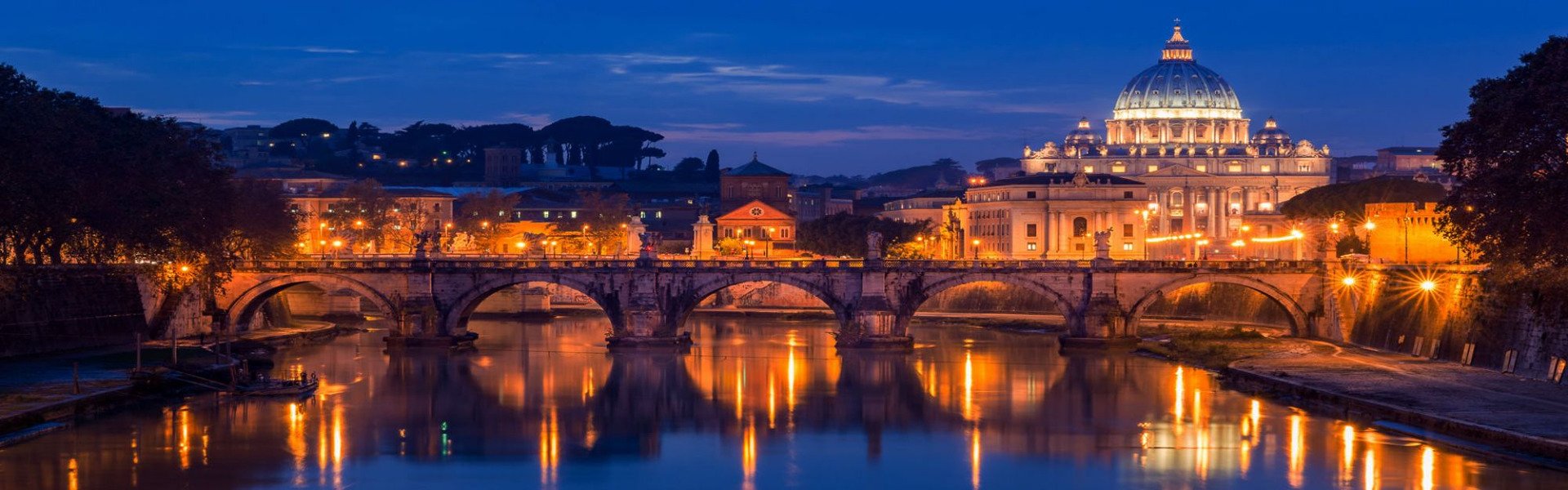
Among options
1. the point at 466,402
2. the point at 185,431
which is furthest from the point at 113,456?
the point at 466,402

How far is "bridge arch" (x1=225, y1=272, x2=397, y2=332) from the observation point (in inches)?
3314

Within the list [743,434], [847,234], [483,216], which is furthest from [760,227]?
[743,434]

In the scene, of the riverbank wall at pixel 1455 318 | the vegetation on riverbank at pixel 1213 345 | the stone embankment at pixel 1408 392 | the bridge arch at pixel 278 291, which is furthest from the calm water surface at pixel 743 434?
the riverbank wall at pixel 1455 318

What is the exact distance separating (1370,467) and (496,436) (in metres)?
23.7

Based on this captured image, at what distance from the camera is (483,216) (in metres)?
154

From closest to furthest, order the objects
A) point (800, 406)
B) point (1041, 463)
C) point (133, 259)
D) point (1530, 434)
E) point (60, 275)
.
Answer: point (1530, 434) < point (1041, 463) < point (800, 406) < point (60, 275) < point (133, 259)

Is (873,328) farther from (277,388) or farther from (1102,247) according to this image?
(277,388)

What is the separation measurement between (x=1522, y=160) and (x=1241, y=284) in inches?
1089

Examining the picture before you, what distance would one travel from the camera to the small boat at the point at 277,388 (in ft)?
208

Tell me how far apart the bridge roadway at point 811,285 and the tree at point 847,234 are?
55136mm

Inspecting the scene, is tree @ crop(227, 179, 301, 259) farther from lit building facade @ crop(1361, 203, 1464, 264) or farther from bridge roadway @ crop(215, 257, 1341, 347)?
lit building facade @ crop(1361, 203, 1464, 264)

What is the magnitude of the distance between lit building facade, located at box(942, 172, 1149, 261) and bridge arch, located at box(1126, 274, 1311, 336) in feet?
208

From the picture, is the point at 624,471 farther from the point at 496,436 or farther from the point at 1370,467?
the point at 1370,467

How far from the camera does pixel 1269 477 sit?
4703 cm
